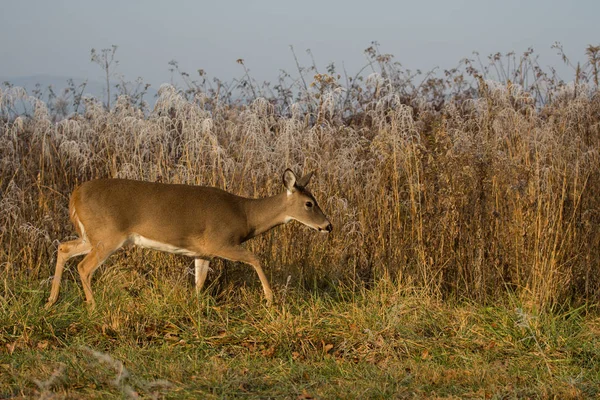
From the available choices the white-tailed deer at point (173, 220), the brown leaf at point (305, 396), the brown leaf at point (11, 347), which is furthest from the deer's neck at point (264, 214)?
the brown leaf at point (305, 396)

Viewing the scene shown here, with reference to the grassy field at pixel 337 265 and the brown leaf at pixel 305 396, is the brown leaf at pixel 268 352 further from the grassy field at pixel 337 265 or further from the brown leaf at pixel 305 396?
the brown leaf at pixel 305 396

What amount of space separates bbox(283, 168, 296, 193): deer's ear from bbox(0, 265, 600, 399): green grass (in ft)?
3.24

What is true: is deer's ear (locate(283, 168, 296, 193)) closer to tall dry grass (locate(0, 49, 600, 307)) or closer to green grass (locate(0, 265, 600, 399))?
tall dry grass (locate(0, 49, 600, 307))

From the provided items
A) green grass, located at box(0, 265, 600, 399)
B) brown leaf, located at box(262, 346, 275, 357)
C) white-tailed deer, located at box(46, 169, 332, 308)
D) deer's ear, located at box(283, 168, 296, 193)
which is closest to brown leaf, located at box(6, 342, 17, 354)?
green grass, located at box(0, 265, 600, 399)

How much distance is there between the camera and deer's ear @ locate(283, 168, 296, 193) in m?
7.72

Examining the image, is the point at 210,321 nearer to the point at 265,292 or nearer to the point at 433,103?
the point at 265,292

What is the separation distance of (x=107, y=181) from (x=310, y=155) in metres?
2.32

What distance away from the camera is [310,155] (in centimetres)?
883

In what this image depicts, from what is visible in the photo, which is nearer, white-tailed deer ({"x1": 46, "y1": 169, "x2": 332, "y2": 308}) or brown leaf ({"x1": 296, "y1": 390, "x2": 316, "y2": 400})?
brown leaf ({"x1": 296, "y1": 390, "x2": 316, "y2": 400})

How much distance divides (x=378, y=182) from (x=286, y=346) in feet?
8.86

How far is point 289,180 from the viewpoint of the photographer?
782 cm

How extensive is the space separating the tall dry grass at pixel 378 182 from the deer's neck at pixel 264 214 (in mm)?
551

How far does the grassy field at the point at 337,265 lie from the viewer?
216 inches

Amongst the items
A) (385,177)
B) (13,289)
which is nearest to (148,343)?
(13,289)
